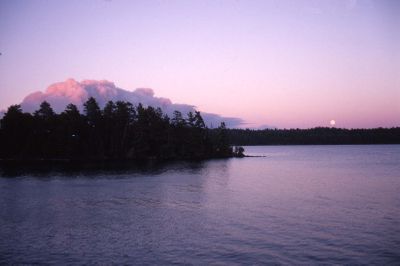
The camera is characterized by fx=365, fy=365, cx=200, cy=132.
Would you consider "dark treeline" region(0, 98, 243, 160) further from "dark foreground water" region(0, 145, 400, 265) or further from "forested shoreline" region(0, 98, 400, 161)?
"dark foreground water" region(0, 145, 400, 265)

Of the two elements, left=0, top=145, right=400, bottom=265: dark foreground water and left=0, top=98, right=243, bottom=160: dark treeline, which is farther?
left=0, top=98, right=243, bottom=160: dark treeline

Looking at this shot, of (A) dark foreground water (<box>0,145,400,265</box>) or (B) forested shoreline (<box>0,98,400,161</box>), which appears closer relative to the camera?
(A) dark foreground water (<box>0,145,400,265</box>)

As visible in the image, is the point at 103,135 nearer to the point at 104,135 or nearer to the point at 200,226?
the point at 104,135

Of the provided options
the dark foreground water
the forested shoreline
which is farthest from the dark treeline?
the dark foreground water

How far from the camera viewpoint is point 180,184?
233 ft

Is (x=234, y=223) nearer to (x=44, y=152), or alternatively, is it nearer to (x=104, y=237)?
(x=104, y=237)

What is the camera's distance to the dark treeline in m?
136

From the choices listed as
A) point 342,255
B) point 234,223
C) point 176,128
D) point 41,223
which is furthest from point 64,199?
point 176,128

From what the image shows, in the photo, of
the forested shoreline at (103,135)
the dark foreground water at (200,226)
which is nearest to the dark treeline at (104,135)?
the forested shoreline at (103,135)

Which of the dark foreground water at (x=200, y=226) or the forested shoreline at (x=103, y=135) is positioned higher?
the forested shoreline at (x=103, y=135)

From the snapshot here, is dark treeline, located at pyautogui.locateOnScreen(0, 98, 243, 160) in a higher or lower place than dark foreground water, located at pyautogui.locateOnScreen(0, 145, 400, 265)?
higher

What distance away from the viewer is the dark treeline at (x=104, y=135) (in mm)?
135875

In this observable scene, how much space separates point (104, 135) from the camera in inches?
6019

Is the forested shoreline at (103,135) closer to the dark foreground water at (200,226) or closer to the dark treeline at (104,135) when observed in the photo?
the dark treeline at (104,135)
